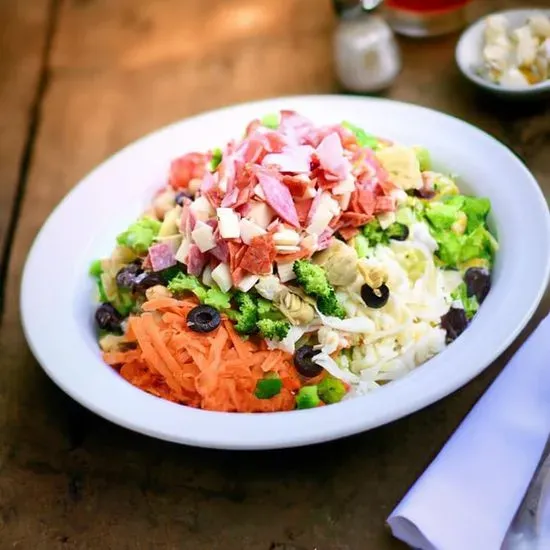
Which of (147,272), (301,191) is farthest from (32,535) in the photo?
(301,191)

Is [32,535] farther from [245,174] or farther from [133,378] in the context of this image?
[245,174]

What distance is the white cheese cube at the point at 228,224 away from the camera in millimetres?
1229

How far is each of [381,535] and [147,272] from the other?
562mm

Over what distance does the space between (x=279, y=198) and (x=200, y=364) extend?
11.2 inches

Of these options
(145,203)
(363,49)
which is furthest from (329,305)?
(363,49)

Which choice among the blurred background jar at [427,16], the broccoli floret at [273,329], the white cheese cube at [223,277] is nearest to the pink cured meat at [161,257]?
the white cheese cube at [223,277]

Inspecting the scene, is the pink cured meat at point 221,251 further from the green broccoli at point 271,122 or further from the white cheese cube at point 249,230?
the green broccoli at point 271,122

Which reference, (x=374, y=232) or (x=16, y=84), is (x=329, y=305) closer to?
(x=374, y=232)

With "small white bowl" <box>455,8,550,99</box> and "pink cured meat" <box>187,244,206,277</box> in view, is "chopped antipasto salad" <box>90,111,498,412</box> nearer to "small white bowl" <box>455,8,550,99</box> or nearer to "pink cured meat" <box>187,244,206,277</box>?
"pink cured meat" <box>187,244,206,277</box>

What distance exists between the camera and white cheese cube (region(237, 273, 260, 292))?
4.01ft

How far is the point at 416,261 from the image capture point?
132cm

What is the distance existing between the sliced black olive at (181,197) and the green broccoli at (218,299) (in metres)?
0.26

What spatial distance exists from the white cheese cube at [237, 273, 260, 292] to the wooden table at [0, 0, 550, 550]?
0.25m

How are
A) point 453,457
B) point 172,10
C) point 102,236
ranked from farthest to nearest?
point 172,10
point 102,236
point 453,457
